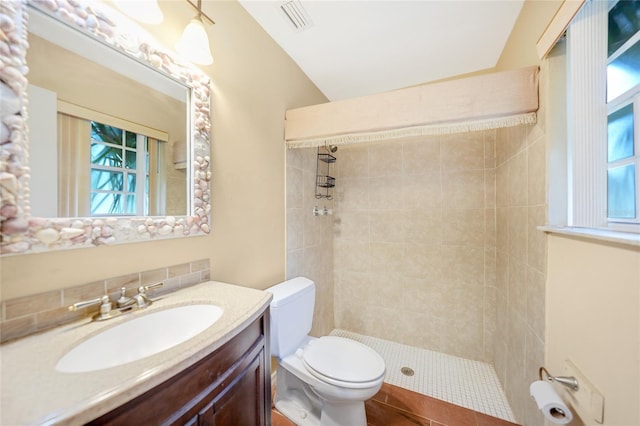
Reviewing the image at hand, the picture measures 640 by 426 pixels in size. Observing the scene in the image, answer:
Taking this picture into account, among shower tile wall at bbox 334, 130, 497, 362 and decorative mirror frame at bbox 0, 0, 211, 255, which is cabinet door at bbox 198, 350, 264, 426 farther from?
shower tile wall at bbox 334, 130, 497, 362

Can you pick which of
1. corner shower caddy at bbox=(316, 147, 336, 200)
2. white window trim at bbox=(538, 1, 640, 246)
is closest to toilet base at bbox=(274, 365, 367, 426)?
white window trim at bbox=(538, 1, 640, 246)

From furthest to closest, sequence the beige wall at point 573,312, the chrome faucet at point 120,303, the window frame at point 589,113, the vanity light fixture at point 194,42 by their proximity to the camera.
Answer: the vanity light fixture at point 194,42 → the window frame at point 589,113 → the chrome faucet at point 120,303 → the beige wall at point 573,312

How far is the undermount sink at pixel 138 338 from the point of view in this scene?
0.65 m

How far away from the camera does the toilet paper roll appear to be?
2.55 feet

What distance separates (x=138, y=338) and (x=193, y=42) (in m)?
1.17

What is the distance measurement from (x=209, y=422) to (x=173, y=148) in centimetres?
104

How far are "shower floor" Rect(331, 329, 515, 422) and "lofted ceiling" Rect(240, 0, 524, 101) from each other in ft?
7.99

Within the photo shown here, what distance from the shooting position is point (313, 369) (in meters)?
1.20

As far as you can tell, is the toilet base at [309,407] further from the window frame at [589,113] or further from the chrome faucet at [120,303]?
the window frame at [589,113]

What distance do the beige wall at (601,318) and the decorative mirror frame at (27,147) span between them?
1490 mm

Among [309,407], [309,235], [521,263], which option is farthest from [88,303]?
[521,263]

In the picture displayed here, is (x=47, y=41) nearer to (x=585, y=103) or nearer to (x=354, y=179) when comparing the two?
(x=585, y=103)

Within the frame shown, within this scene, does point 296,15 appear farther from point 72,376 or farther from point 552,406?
point 552,406

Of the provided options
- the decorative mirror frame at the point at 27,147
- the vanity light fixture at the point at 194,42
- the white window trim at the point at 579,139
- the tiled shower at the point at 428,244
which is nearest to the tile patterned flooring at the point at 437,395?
the tiled shower at the point at 428,244
